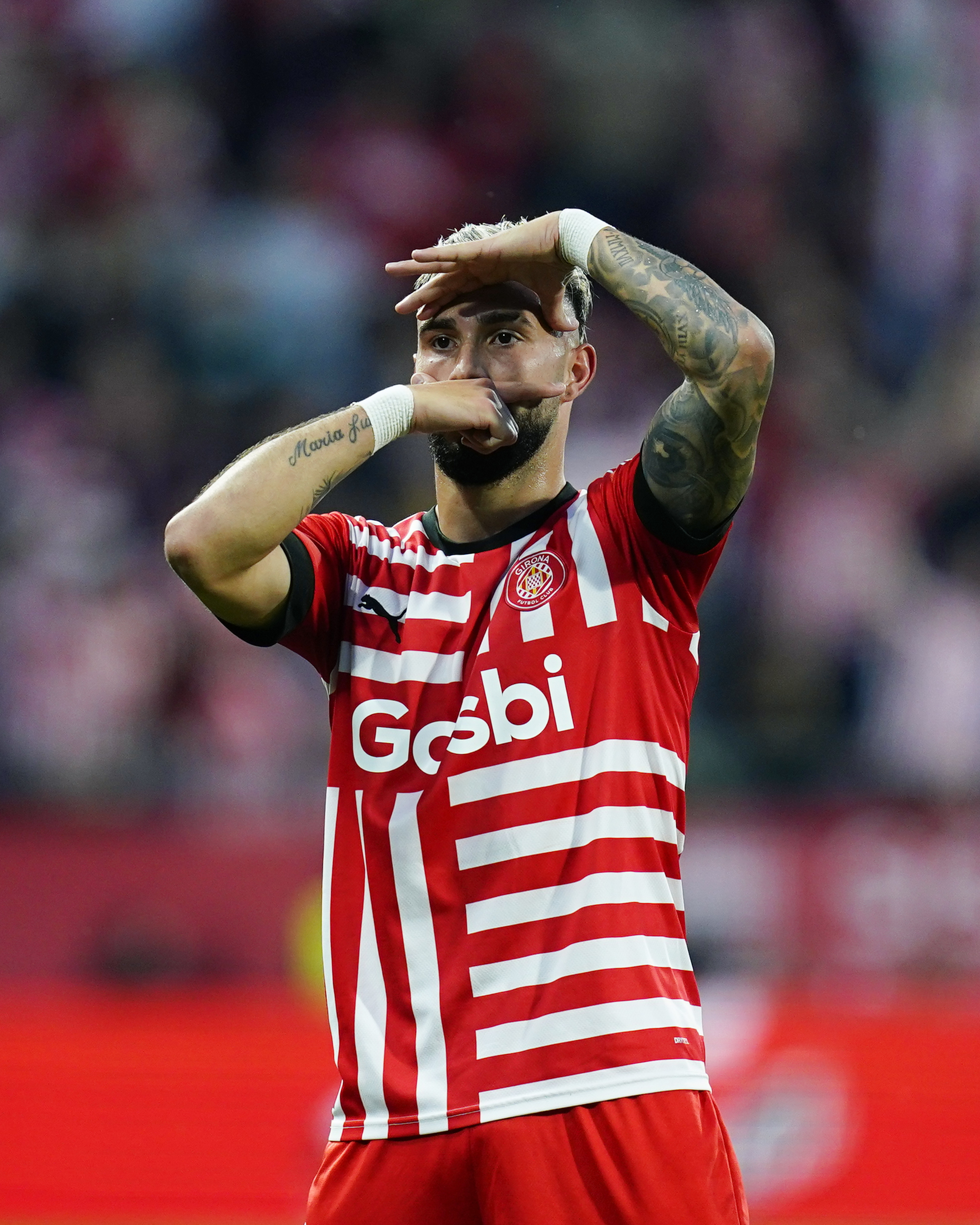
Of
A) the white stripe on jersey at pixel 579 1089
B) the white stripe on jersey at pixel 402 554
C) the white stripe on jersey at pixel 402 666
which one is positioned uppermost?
the white stripe on jersey at pixel 402 554

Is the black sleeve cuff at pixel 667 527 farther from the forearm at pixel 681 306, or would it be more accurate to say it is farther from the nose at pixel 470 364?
the nose at pixel 470 364

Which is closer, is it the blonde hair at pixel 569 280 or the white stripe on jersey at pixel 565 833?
the white stripe on jersey at pixel 565 833

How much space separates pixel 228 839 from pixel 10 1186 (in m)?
2.11

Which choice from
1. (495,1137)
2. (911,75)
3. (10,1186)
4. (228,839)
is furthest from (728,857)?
(911,75)

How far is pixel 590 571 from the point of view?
330cm

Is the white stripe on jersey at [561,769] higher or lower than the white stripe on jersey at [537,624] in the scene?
lower

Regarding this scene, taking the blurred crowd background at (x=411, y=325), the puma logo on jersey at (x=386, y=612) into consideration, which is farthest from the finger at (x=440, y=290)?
the blurred crowd background at (x=411, y=325)

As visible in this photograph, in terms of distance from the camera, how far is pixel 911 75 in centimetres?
1165

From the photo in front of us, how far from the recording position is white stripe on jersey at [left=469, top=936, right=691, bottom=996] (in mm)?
3014

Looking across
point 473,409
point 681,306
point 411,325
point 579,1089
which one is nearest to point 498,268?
point 473,409

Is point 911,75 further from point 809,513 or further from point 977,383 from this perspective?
point 809,513

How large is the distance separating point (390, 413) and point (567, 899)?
3.42 ft

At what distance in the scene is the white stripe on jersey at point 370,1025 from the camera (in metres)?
3.11

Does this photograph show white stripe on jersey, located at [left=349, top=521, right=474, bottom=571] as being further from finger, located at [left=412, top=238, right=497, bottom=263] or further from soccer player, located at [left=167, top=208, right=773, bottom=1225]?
finger, located at [left=412, top=238, right=497, bottom=263]
